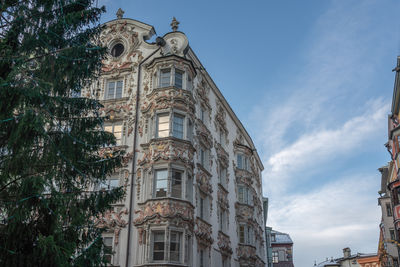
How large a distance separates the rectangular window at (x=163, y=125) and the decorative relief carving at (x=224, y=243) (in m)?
8.51

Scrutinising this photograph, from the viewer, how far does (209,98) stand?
3209cm

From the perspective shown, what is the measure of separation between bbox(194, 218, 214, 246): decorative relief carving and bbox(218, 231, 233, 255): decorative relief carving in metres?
1.96

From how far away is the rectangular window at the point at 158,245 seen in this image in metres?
21.5

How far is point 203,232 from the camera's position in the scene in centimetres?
2495

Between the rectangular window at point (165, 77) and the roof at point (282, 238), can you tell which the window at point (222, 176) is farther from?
the roof at point (282, 238)

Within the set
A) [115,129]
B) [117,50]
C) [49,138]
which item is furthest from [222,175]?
[49,138]

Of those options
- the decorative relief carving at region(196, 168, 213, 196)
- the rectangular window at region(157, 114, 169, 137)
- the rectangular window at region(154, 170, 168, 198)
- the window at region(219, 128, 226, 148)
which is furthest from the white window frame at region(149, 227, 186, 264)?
the window at region(219, 128, 226, 148)

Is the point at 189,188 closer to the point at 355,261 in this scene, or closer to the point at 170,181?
the point at 170,181

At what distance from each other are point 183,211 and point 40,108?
455 inches

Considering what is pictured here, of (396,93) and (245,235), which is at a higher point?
(396,93)

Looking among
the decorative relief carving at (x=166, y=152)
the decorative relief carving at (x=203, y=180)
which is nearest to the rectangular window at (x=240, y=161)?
the decorative relief carving at (x=203, y=180)

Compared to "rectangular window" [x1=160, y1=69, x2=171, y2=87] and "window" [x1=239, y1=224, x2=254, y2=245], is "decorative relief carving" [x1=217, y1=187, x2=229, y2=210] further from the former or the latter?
"rectangular window" [x1=160, y1=69, x2=171, y2=87]

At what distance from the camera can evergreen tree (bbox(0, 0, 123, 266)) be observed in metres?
12.0

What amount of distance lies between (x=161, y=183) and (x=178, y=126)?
3759mm
